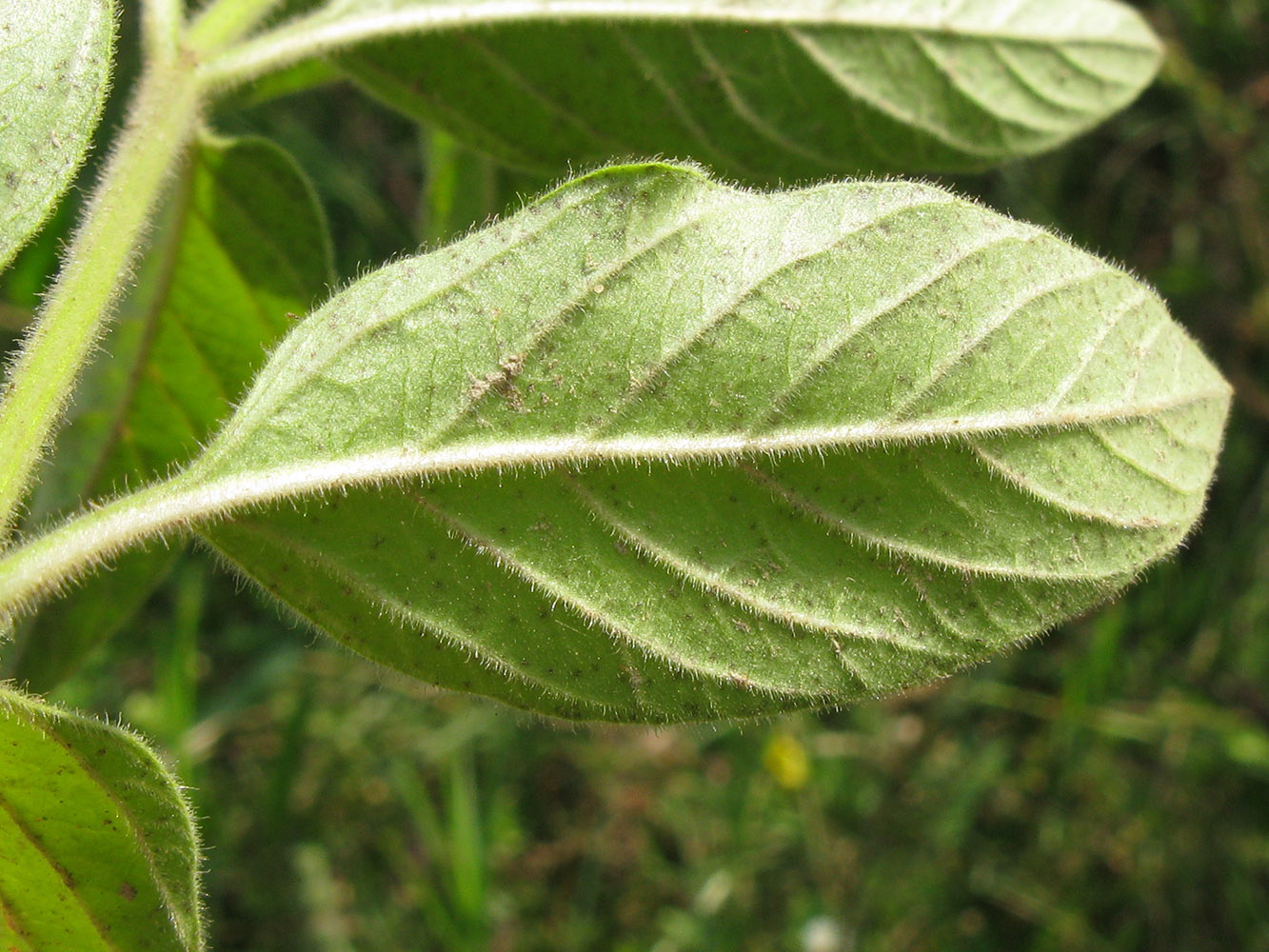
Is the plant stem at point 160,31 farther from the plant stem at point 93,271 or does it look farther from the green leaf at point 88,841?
the green leaf at point 88,841

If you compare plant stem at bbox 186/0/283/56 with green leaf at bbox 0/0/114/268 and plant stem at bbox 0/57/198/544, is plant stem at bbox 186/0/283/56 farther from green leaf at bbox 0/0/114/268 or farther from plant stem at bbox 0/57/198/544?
green leaf at bbox 0/0/114/268

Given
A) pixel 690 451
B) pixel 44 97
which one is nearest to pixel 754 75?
pixel 690 451

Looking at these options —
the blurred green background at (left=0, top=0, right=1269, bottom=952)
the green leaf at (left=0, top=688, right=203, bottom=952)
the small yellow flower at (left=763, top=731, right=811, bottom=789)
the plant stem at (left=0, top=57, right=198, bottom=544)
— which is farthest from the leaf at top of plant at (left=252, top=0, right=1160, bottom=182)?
the small yellow flower at (left=763, top=731, right=811, bottom=789)

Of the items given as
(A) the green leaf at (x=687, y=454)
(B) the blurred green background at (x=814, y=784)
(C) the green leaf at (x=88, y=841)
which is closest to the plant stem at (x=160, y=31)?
(A) the green leaf at (x=687, y=454)

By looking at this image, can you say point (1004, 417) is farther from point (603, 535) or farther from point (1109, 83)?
point (1109, 83)

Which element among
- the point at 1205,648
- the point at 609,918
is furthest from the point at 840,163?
the point at 609,918
